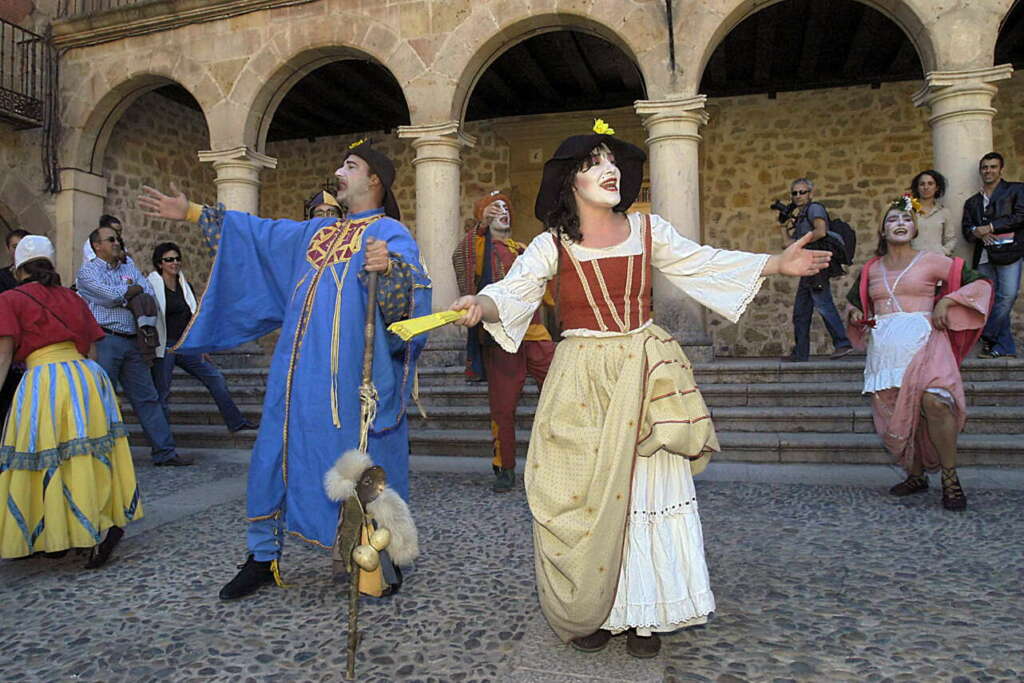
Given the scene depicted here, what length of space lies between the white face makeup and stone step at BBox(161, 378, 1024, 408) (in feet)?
5.89

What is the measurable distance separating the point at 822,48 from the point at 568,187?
8.17 metres

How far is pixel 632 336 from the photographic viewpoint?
7.18 ft

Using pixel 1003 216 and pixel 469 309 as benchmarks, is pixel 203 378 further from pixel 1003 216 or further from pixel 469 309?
pixel 1003 216

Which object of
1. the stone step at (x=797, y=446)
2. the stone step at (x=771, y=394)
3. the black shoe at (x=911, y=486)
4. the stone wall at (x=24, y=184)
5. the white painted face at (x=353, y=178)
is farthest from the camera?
the stone wall at (x=24, y=184)

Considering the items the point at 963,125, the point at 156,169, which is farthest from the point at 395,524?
the point at 156,169

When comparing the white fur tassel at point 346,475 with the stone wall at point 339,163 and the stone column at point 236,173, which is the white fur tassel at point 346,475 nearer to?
the stone column at point 236,173

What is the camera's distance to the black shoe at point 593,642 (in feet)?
7.07

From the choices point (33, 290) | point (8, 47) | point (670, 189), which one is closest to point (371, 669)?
point (33, 290)

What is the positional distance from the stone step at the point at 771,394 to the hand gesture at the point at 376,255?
12.6 ft

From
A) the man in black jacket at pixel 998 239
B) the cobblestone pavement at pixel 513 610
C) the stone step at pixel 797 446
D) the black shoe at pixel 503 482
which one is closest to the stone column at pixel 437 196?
the stone step at pixel 797 446

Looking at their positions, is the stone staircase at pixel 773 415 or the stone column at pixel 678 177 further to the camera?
the stone column at pixel 678 177

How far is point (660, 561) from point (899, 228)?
2931mm

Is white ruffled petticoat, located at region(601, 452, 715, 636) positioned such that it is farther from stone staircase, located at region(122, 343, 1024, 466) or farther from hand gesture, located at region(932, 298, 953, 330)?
stone staircase, located at region(122, 343, 1024, 466)

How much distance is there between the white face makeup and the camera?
4859 mm
